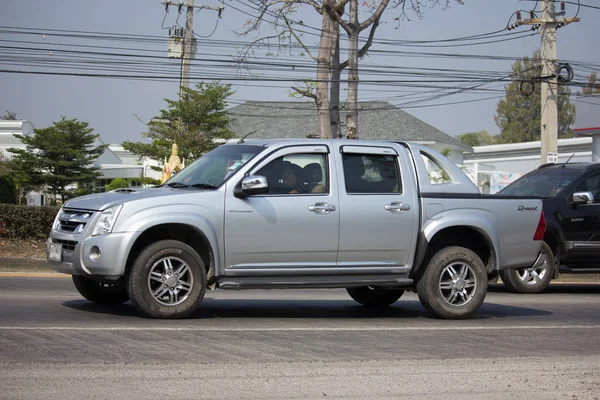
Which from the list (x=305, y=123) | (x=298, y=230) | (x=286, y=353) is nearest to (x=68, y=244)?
(x=298, y=230)

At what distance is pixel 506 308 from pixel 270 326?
163 inches

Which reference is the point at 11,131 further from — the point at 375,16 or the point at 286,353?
the point at 286,353

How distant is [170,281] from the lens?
27.9ft

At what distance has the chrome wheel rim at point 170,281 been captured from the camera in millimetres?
8484

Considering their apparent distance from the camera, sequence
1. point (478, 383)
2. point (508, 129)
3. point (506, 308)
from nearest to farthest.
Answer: point (478, 383), point (506, 308), point (508, 129)

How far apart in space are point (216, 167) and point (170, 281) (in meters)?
1.48

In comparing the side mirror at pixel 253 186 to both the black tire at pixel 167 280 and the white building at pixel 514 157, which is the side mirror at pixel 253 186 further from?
the white building at pixel 514 157

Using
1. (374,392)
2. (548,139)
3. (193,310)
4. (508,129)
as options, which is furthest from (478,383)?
(508,129)

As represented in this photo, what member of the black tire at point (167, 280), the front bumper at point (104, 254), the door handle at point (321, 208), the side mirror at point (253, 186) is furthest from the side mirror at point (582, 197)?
the front bumper at point (104, 254)

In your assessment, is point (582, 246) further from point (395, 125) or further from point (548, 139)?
point (395, 125)

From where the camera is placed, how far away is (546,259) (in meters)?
14.0

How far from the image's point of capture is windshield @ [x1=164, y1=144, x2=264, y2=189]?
909 cm

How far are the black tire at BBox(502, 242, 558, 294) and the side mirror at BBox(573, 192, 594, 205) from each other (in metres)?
0.90

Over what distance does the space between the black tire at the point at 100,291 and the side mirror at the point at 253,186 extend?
192cm
